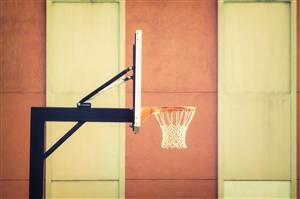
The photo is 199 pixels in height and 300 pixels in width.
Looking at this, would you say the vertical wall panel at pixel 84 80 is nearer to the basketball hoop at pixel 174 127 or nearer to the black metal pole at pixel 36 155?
the basketball hoop at pixel 174 127

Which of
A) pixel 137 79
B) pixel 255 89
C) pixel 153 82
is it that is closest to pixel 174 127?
pixel 153 82

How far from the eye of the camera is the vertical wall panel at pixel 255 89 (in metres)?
6.20

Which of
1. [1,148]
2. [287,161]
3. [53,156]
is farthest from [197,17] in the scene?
[1,148]

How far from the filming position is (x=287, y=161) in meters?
6.21

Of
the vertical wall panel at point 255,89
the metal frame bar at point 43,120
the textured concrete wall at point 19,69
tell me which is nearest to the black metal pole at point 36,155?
the metal frame bar at point 43,120

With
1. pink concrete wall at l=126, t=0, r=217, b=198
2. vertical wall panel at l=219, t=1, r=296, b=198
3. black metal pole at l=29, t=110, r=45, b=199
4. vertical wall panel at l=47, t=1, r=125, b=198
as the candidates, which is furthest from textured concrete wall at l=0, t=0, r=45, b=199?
vertical wall panel at l=219, t=1, r=296, b=198

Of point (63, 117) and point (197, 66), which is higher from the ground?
point (197, 66)

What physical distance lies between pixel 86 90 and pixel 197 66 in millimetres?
1670

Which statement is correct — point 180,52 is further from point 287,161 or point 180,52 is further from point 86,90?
point 287,161

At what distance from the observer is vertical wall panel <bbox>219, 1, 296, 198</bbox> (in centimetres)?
620

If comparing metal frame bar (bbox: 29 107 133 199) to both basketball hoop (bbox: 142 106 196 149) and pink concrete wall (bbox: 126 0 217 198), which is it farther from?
pink concrete wall (bbox: 126 0 217 198)

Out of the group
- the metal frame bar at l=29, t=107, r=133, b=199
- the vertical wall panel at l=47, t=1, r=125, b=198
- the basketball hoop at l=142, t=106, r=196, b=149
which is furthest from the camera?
the vertical wall panel at l=47, t=1, r=125, b=198

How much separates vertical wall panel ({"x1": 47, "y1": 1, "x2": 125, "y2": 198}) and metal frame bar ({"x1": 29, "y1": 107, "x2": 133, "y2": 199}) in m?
2.32

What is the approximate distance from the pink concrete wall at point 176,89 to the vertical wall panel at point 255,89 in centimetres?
19
